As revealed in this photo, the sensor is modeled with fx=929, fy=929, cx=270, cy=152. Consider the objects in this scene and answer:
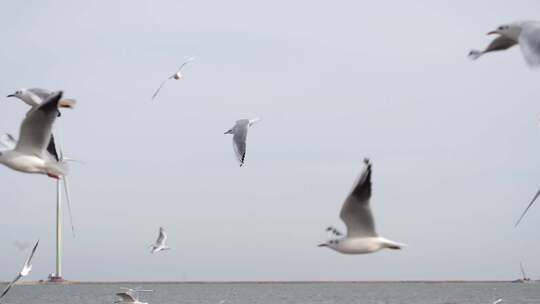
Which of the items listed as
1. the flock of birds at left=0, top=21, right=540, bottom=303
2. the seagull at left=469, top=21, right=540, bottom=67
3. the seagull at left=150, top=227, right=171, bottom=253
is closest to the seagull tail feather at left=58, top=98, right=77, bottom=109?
the flock of birds at left=0, top=21, right=540, bottom=303

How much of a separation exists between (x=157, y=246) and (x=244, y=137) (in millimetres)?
12188

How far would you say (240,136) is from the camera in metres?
21.3

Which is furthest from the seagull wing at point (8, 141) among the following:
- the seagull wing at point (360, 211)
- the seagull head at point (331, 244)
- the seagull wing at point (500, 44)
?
the seagull wing at point (500, 44)

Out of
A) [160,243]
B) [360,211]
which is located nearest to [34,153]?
[360,211]

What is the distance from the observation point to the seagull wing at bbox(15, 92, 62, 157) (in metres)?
12.6

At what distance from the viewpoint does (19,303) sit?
78062 mm

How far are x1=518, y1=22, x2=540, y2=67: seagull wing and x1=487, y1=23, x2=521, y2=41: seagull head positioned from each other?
9 cm

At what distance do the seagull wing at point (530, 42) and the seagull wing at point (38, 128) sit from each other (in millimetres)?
6031

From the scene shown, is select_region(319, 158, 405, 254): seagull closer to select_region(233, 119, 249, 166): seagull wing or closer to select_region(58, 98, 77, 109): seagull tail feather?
select_region(58, 98, 77, 109): seagull tail feather

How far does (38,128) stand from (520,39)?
6.69m

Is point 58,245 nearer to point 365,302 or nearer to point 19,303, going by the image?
point 19,303

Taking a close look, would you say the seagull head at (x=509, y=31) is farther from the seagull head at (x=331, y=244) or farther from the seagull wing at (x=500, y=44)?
the seagull head at (x=331, y=244)

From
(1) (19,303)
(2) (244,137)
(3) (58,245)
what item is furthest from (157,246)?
(3) (58,245)

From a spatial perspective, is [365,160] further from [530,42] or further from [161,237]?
→ [161,237]
